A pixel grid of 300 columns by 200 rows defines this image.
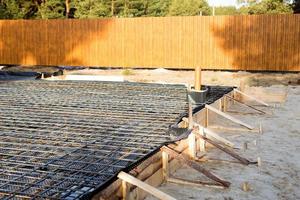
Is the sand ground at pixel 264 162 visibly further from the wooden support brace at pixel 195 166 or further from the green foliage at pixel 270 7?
the green foliage at pixel 270 7

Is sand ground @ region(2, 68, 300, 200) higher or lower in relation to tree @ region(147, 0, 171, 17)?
lower

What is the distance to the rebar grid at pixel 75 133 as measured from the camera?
5.68 m

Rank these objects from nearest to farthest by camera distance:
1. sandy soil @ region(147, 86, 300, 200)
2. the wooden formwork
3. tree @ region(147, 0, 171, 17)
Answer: the wooden formwork → sandy soil @ region(147, 86, 300, 200) → tree @ region(147, 0, 171, 17)

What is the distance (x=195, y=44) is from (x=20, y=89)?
13717mm

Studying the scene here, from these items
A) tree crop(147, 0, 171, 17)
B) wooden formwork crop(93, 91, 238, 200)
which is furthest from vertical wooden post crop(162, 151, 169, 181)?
tree crop(147, 0, 171, 17)

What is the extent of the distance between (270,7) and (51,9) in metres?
21.7

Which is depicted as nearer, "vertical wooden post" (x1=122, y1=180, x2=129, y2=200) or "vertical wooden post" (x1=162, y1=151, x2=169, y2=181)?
"vertical wooden post" (x1=122, y1=180, x2=129, y2=200)

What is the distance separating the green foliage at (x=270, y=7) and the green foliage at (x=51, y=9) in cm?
1924

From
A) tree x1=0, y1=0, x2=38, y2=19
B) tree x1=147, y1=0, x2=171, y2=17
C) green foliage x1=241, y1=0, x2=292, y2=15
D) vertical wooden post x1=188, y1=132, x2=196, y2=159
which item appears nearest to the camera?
vertical wooden post x1=188, y1=132, x2=196, y2=159

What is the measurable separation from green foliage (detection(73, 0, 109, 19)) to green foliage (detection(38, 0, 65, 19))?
1.72 metres

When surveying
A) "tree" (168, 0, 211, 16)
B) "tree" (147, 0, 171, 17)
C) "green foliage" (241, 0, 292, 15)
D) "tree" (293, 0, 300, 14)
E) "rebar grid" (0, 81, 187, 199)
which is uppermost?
"tree" (168, 0, 211, 16)

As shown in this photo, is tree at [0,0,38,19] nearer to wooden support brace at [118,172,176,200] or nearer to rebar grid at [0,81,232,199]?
rebar grid at [0,81,232,199]

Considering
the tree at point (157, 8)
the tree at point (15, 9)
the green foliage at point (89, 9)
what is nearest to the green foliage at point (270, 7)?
the green foliage at point (89, 9)

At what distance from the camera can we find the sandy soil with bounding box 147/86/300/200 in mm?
6797
